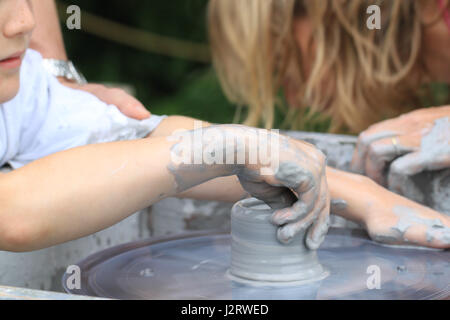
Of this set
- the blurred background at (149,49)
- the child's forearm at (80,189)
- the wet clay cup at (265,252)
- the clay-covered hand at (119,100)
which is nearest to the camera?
the child's forearm at (80,189)

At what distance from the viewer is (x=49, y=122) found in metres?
1.06

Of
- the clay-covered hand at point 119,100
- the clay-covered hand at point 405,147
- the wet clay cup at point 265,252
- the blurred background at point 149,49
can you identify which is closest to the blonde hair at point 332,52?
the clay-covered hand at point 405,147

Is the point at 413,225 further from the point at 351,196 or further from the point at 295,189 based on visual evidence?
the point at 295,189

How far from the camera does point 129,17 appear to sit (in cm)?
359

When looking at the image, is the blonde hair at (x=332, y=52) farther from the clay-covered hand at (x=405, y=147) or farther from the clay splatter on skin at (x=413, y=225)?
the clay splatter on skin at (x=413, y=225)

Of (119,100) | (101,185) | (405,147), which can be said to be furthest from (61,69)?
(405,147)

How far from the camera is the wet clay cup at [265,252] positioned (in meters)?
0.87

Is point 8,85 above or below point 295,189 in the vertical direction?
above

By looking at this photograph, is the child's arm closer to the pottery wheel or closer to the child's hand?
the child's hand

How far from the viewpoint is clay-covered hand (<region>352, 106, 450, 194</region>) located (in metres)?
1.15

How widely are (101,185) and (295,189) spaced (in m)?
0.25

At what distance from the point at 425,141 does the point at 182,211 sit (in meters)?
0.53

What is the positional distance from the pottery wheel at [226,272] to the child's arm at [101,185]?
10cm
